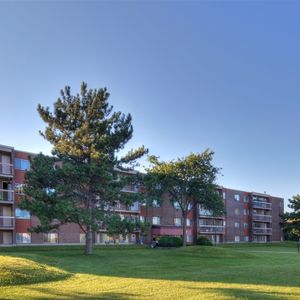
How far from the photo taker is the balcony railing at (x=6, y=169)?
51.8 meters

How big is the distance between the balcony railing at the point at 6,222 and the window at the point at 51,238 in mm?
5431

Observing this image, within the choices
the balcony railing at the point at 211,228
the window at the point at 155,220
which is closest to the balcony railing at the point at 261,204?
the balcony railing at the point at 211,228

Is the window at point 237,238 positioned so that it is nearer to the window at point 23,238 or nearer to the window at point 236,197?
the window at point 236,197

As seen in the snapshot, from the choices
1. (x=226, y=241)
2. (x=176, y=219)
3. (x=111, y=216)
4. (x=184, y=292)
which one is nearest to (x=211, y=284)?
(x=184, y=292)

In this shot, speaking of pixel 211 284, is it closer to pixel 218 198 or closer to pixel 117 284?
pixel 117 284

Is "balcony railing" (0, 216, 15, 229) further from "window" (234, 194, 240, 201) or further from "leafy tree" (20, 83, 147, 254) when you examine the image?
"window" (234, 194, 240, 201)

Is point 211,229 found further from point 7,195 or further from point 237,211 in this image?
point 7,195

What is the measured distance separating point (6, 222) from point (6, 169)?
561cm

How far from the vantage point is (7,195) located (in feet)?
173

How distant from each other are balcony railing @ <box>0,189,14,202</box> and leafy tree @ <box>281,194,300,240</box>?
65.4 metres

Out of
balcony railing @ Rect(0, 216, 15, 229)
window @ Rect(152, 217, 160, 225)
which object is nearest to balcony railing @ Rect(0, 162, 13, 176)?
balcony railing @ Rect(0, 216, 15, 229)

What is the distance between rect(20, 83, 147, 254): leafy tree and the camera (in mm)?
38031

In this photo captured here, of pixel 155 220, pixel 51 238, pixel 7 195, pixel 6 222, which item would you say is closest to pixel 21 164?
pixel 7 195

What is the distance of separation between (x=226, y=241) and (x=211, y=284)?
8025cm
